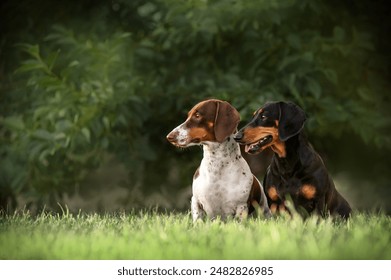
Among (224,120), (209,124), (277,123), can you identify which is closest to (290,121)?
(277,123)

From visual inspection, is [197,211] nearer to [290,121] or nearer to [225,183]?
[225,183]

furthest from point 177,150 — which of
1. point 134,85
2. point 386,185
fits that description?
point 386,185

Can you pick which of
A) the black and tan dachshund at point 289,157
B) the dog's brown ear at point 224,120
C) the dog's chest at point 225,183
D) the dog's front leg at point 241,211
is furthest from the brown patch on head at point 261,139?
the dog's front leg at point 241,211

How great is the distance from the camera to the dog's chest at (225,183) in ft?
17.1

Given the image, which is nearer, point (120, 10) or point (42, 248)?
point (42, 248)

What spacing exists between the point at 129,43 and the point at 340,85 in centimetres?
209

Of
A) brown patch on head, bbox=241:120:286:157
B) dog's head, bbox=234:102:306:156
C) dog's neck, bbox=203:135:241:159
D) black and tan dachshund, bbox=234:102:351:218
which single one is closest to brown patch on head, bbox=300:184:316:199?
black and tan dachshund, bbox=234:102:351:218

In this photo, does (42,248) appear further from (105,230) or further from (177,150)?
(177,150)

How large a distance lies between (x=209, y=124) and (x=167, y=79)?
1676 mm

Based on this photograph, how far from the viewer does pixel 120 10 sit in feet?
22.1

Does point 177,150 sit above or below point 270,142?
below

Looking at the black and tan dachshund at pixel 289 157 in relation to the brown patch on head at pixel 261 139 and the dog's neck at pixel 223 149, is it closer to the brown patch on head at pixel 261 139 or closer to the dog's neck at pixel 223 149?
the brown patch on head at pixel 261 139

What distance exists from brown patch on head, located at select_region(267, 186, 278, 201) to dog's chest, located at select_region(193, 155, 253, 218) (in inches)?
7.8

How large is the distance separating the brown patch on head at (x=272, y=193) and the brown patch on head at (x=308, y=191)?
0.24 m
